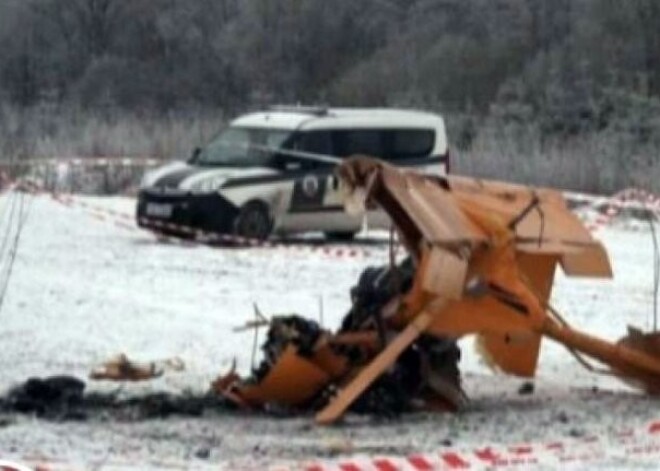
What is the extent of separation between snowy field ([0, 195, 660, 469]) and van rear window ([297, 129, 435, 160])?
139 cm

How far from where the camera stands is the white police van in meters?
29.1

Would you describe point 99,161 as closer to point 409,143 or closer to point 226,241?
point 409,143

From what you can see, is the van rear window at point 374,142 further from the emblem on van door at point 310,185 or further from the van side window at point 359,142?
the emblem on van door at point 310,185

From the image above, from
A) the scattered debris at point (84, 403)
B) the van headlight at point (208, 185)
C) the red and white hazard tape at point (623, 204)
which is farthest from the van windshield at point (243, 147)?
the scattered debris at point (84, 403)

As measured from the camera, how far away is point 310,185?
1163 inches

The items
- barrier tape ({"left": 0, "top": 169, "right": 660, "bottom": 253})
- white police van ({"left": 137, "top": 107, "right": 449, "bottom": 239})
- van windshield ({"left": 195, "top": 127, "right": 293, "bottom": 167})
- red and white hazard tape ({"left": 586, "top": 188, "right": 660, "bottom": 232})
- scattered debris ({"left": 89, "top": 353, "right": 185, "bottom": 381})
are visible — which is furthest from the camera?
red and white hazard tape ({"left": 586, "top": 188, "right": 660, "bottom": 232})

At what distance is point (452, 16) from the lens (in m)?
82.9

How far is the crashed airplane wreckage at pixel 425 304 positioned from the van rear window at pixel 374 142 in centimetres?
1497

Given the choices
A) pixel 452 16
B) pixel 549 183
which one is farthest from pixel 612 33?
pixel 549 183

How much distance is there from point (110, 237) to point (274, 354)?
15099 mm

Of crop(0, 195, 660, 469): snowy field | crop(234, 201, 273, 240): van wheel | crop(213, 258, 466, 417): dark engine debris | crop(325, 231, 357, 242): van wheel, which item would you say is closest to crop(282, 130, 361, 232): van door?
crop(325, 231, 357, 242): van wheel

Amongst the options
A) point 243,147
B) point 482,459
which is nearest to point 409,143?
point 243,147

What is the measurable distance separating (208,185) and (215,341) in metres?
10.7

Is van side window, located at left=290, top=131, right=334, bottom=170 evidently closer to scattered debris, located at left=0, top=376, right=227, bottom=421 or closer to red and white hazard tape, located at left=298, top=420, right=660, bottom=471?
scattered debris, located at left=0, top=376, right=227, bottom=421
